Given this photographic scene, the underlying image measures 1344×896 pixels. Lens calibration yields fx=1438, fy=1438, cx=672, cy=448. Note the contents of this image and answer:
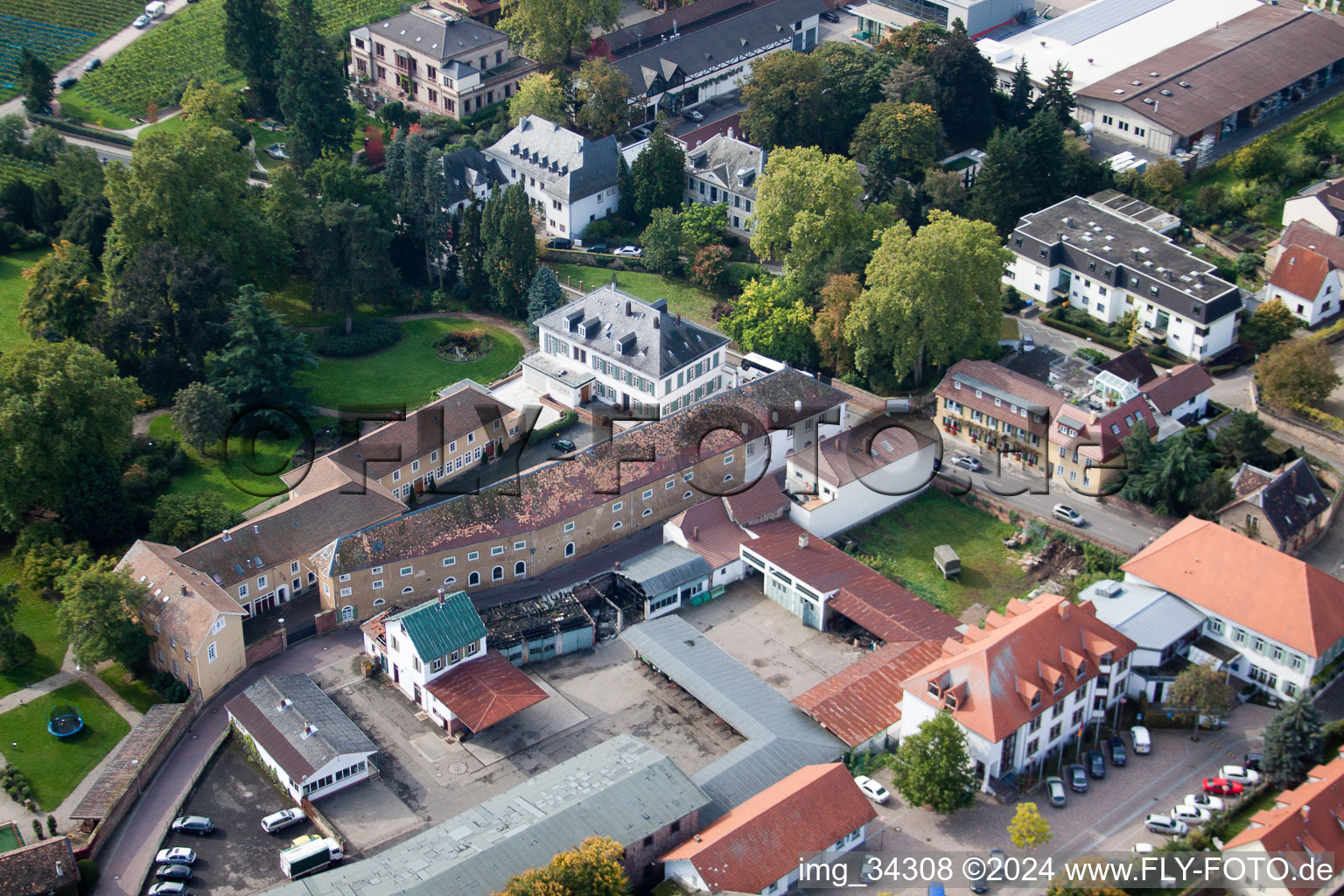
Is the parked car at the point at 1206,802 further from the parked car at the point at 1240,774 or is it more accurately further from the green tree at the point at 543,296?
the green tree at the point at 543,296

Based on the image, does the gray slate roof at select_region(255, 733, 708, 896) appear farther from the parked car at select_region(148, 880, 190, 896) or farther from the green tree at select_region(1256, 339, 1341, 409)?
the green tree at select_region(1256, 339, 1341, 409)

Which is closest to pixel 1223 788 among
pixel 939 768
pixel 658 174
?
pixel 939 768

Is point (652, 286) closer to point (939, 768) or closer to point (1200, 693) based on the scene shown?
point (939, 768)

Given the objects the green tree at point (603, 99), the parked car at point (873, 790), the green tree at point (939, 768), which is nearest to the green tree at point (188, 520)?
the parked car at point (873, 790)

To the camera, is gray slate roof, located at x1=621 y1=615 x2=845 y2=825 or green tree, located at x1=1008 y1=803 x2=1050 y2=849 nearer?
green tree, located at x1=1008 y1=803 x2=1050 y2=849

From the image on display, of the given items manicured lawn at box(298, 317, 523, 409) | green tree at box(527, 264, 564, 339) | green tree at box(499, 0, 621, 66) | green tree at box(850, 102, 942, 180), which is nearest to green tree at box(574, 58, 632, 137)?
green tree at box(499, 0, 621, 66)
